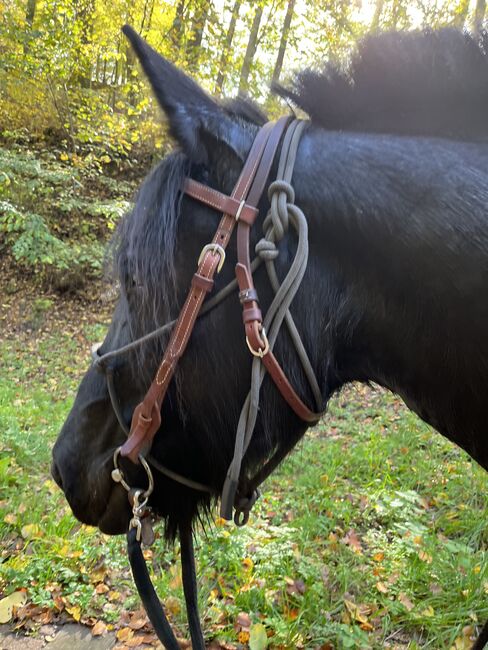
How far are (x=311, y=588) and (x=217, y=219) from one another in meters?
2.28

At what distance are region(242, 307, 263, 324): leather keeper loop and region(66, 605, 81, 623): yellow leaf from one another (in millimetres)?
2428

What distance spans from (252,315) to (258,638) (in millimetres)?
2014

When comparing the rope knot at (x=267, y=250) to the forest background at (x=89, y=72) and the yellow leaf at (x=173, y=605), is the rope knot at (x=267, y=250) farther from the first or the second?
the forest background at (x=89, y=72)

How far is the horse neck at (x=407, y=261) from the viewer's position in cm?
107

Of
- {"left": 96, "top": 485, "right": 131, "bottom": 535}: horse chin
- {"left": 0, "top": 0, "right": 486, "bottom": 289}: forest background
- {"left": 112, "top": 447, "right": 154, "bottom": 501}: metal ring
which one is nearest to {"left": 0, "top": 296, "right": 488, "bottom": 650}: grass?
{"left": 96, "top": 485, "right": 131, "bottom": 535}: horse chin

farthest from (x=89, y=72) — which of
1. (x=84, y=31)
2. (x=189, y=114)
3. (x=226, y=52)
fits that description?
(x=189, y=114)

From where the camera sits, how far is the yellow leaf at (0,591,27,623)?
8.92ft

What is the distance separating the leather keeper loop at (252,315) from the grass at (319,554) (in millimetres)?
1408

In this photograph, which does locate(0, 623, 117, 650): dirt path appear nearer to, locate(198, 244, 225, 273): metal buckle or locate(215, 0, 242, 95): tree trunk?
locate(198, 244, 225, 273): metal buckle

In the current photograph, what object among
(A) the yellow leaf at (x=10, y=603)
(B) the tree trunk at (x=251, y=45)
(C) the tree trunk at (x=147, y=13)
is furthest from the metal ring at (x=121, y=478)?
(C) the tree trunk at (x=147, y=13)

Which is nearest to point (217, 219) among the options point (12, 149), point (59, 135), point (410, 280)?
point (410, 280)

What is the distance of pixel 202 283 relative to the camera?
3.72 ft

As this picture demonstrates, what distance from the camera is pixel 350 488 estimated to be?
3770 mm

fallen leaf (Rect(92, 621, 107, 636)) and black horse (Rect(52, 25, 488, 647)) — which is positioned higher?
black horse (Rect(52, 25, 488, 647))
